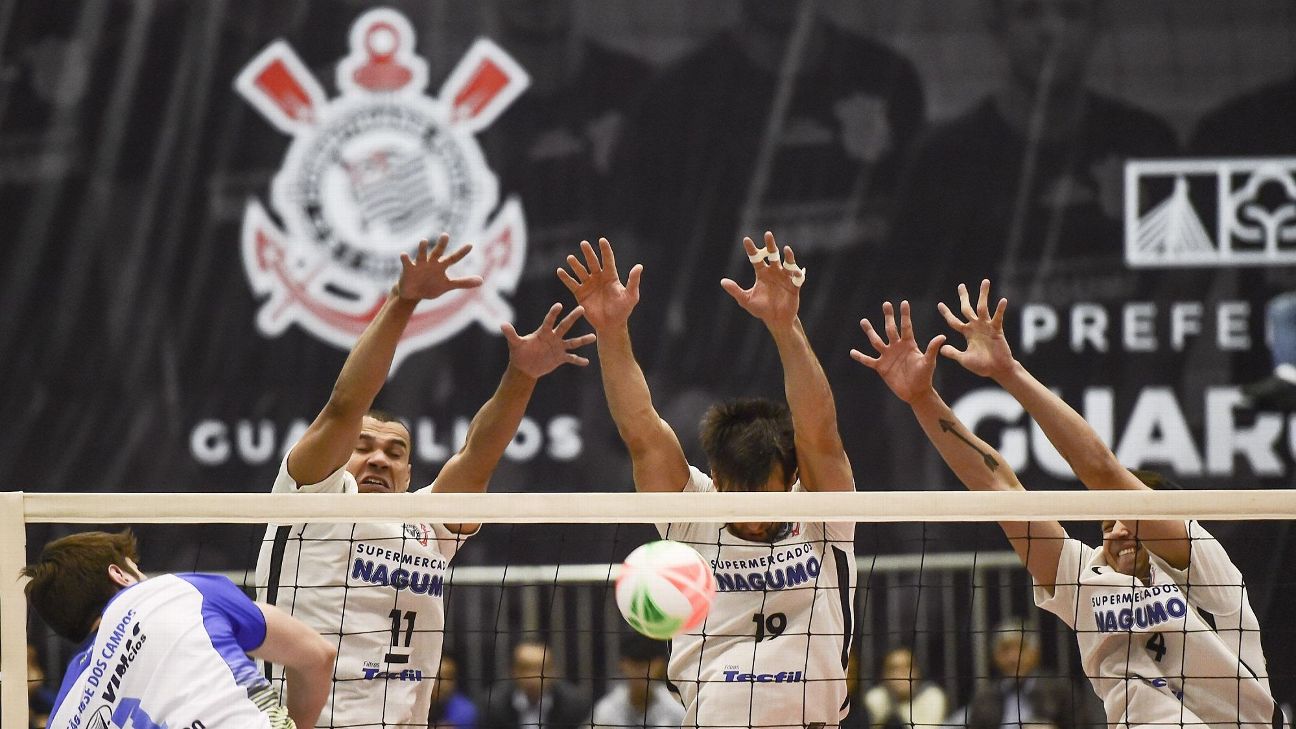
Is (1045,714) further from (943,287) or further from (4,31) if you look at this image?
(4,31)

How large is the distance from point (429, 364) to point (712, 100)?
2498mm

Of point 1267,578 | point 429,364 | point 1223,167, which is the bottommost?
point 1267,578

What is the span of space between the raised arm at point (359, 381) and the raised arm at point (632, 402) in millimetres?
458

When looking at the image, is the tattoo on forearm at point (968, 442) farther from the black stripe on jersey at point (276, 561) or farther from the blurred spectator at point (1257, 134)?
the blurred spectator at point (1257, 134)

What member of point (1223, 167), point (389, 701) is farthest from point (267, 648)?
point (1223, 167)

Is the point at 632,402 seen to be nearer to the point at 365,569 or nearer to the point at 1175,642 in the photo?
the point at 365,569

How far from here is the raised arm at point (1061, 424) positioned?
4.35 m

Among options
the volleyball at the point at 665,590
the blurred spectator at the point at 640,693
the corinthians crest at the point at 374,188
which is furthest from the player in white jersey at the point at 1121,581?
the corinthians crest at the point at 374,188

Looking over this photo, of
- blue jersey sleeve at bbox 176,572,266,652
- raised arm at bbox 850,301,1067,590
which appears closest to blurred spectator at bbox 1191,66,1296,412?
raised arm at bbox 850,301,1067,590

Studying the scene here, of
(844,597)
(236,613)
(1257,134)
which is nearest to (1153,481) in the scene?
(844,597)

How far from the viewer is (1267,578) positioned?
826 cm

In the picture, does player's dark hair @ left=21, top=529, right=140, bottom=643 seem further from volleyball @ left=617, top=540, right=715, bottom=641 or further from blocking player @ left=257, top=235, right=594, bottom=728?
volleyball @ left=617, top=540, right=715, bottom=641

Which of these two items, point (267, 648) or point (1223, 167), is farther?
point (1223, 167)

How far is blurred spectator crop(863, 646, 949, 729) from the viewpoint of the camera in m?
8.56
